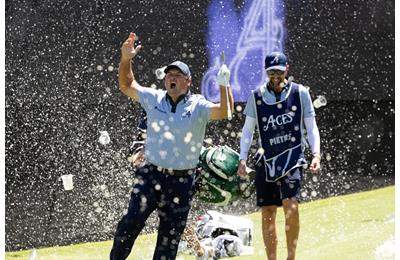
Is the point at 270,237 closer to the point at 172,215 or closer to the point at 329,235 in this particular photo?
the point at 172,215

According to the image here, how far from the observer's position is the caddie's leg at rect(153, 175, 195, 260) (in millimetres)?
6395

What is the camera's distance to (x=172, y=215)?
21.1ft

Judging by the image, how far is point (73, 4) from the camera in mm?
9703

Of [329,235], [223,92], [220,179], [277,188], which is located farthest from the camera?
[329,235]

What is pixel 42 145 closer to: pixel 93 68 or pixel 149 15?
pixel 93 68

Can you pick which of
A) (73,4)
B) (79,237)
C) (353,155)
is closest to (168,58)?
(73,4)

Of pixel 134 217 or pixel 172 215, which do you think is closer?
pixel 134 217

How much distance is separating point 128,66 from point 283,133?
4.33ft

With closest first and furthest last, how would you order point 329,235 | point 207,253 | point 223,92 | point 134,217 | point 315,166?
point 223,92
point 134,217
point 315,166
point 207,253
point 329,235

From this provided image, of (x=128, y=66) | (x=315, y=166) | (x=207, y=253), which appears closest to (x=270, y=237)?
(x=315, y=166)

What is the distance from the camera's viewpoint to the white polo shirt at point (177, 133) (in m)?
6.33

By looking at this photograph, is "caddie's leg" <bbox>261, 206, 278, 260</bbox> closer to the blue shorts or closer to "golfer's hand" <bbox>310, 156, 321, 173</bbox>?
the blue shorts

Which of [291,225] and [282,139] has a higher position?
[282,139]

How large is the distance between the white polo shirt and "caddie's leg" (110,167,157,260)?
6.7 inches
